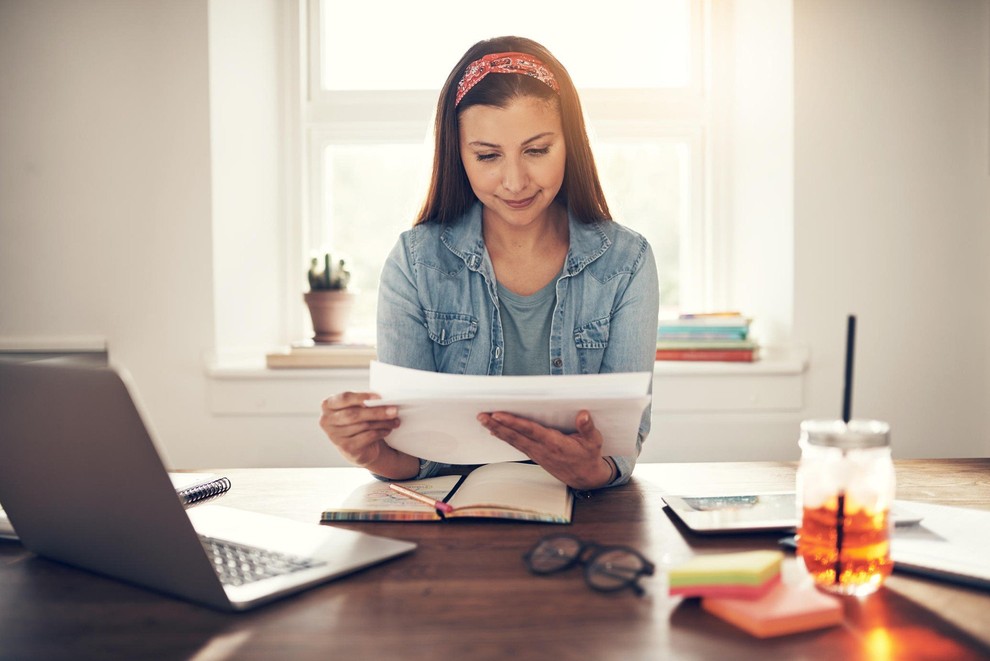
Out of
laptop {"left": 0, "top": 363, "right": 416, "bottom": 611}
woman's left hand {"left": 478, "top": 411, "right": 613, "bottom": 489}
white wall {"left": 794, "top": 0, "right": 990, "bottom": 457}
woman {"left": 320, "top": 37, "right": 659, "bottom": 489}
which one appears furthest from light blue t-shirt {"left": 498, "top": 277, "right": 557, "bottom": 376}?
white wall {"left": 794, "top": 0, "right": 990, "bottom": 457}

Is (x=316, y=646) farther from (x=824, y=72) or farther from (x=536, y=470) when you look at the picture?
(x=824, y=72)

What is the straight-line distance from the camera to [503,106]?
148 centimetres

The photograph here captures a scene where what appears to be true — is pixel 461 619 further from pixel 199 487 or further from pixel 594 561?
pixel 199 487

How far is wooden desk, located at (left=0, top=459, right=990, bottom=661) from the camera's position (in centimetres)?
66

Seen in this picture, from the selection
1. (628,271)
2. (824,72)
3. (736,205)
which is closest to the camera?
(628,271)

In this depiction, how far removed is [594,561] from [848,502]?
235 millimetres

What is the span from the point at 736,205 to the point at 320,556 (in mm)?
2206

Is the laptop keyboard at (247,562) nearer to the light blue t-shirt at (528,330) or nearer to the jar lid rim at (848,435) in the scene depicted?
the jar lid rim at (848,435)

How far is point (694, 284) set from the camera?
9.23 feet

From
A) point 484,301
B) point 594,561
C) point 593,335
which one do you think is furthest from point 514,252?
point 594,561

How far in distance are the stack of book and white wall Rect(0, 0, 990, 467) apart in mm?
155

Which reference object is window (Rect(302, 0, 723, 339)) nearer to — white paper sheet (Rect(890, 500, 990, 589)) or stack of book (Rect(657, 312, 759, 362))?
stack of book (Rect(657, 312, 759, 362))

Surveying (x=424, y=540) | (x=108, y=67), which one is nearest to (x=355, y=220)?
(x=108, y=67)

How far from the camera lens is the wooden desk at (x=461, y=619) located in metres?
0.66
